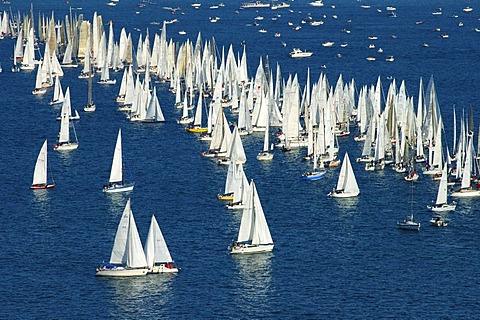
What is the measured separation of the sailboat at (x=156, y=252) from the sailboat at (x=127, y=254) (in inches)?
22.4

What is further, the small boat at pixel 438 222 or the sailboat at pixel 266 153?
the sailboat at pixel 266 153

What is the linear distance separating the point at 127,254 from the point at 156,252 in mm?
2658

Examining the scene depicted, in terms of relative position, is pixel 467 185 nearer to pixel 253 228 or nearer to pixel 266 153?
pixel 266 153

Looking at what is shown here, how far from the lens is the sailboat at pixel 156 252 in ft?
386

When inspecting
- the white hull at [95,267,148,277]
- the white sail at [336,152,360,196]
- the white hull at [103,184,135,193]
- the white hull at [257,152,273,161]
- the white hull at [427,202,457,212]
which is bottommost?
Result: the white hull at [95,267,148,277]

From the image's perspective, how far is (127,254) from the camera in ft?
385

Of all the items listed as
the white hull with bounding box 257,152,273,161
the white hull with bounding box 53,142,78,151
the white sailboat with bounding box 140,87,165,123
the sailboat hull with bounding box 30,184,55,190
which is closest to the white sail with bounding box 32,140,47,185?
the sailboat hull with bounding box 30,184,55,190

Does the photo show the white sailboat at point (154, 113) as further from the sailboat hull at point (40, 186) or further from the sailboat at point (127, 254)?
the sailboat at point (127, 254)

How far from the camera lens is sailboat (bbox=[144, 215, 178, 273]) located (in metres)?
118

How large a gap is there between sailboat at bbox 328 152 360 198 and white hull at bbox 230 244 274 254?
23.6 m

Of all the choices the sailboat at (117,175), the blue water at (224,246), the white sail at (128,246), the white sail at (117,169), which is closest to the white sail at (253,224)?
the blue water at (224,246)

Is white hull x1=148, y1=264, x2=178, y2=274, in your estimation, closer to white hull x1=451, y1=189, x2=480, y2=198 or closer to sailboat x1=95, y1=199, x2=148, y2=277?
sailboat x1=95, y1=199, x2=148, y2=277

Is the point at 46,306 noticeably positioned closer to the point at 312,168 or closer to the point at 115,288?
the point at 115,288

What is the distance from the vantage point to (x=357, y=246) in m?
127
